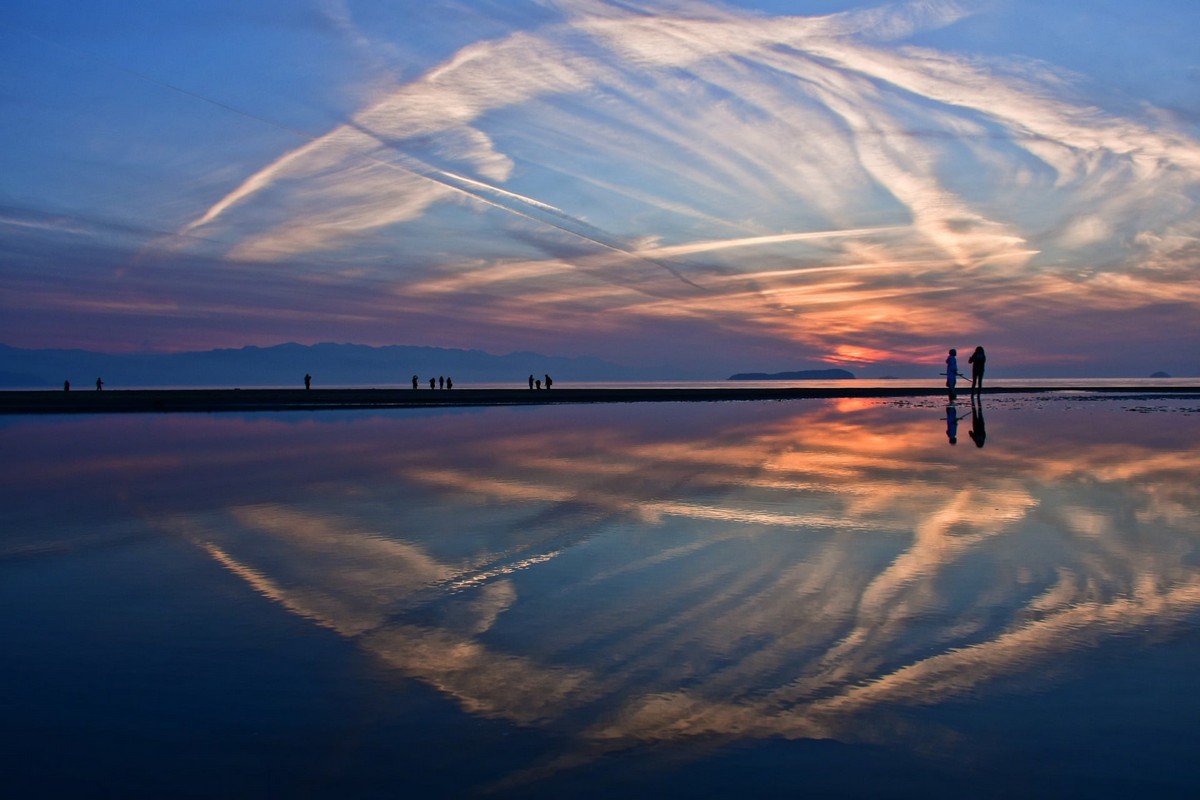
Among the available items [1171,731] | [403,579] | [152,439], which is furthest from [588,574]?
[152,439]

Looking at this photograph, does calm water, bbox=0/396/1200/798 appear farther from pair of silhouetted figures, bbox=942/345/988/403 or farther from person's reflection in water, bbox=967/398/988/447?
pair of silhouetted figures, bbox=942/345/988/403

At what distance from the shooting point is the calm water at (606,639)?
475cm

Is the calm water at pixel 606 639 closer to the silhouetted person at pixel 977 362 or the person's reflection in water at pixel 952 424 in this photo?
the person's reflection in water at pixel 952 424

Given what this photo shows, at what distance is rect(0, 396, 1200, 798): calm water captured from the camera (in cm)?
475

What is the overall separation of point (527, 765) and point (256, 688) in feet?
7.05

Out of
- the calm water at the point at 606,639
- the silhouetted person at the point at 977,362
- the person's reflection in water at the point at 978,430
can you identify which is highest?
the silhouetted person at the point at 977,362

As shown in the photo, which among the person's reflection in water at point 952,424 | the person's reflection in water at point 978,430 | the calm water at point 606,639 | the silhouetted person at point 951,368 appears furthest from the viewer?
the silhouetted person at point 951,368

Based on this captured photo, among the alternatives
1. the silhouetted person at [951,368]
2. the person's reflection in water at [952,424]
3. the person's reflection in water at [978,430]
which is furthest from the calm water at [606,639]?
the silhouetted person at [951,368]

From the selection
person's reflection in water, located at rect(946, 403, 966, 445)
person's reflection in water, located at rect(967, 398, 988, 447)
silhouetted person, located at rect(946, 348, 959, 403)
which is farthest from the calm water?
silhouetted person, located at rect(946, 348, 959, 403)

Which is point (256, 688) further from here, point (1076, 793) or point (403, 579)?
point (1076, 793)

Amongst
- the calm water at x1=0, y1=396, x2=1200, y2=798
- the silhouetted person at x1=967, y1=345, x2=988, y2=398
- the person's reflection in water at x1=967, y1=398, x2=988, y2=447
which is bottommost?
the calm water at x1=0, y1=396, x2=1200, y2=798

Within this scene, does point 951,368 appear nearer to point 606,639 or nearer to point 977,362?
point 977,362

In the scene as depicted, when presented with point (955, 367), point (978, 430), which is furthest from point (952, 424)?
point (955, 367)

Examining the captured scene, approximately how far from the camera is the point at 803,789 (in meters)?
4.46
